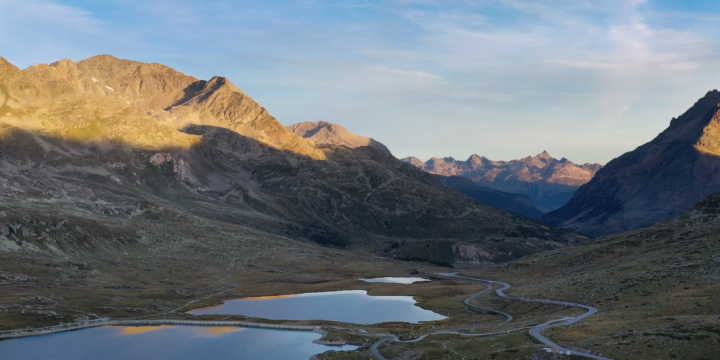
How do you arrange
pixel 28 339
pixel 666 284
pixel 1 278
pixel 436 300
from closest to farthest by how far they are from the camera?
pixel 28 339
pixel 666 284
pixel 1 278
pixel 436 300

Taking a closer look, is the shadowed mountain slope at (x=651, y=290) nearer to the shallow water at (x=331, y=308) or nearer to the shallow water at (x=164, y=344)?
the shallow water at (x=331, y=308)

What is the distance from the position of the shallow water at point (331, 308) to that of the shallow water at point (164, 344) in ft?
79.4

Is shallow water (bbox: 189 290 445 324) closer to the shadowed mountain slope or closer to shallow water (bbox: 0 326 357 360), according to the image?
shallow water (bbox: 0 326 357 360)

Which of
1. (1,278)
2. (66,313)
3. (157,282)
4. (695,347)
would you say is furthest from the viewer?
(157,282)

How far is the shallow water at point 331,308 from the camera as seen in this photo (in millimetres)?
147125

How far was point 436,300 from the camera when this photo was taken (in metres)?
176

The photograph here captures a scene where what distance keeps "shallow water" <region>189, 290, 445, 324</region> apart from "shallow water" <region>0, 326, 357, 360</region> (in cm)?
2420

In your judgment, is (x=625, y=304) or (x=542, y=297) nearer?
(x=625, y=304)

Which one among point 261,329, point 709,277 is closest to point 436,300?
point 261,329

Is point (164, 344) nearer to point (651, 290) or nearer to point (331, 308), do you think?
point (331, 308)

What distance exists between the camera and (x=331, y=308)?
16475 cm

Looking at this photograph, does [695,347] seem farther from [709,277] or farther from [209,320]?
[209,320]

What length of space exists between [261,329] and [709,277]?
10035 cm

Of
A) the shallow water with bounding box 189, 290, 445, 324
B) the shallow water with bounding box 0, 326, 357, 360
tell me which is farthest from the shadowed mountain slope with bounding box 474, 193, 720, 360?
the shallow water with bounding box 0, 326, 357, 360
